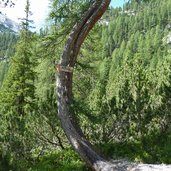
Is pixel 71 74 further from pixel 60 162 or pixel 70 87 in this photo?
pixel 60 162

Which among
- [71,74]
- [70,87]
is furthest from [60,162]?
[71,74]

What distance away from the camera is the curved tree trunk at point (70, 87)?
9.31 m

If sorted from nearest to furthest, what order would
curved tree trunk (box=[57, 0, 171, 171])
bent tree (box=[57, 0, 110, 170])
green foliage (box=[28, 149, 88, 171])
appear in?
Result: 1. curved tree trunk (box=[57, 0, 171, 171])
2. bent tree (box=[57, 0, 110, 170])
3. green foliage (box=[28, 149, 88, 171])

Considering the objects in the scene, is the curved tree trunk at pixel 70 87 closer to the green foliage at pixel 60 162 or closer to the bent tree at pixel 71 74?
the bent tree at pixel 71 74

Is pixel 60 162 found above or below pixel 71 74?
below

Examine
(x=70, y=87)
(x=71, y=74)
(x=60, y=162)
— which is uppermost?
(x=71, y=74)

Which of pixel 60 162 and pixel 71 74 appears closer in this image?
pixel 71 74

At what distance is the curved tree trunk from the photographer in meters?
9.31

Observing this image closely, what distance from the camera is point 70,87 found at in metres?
10.0

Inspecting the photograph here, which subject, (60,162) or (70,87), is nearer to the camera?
(70,87)

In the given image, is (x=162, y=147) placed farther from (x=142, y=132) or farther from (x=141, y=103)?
(x=141, y=103)

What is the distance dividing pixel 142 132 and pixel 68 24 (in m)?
4.19

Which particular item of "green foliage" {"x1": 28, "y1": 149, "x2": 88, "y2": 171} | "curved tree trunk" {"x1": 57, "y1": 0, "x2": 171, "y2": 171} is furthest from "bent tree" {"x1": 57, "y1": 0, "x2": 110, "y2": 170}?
"green foliage" {"x1": 28, "y1": 149, "x2": 88, "y2": 171}

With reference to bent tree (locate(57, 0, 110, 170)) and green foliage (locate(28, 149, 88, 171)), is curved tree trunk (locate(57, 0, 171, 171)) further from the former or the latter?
green foliage (locate(28, 149, 88, 171))
